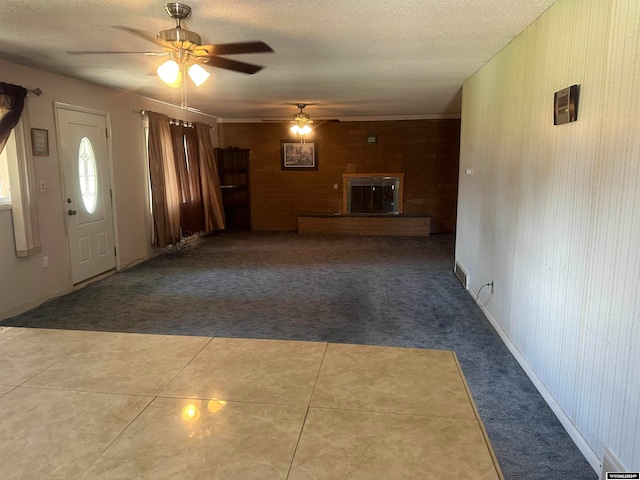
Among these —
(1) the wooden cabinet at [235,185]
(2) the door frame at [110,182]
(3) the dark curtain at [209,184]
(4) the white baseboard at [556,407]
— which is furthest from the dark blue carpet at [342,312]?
(1) the wooden cabinet at [235,185]

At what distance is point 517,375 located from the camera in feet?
9.45

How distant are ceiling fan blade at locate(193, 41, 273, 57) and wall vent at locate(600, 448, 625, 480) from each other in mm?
3089

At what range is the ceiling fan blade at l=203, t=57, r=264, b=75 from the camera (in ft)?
11.3

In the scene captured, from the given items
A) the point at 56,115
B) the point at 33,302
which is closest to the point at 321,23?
the point at 56,115

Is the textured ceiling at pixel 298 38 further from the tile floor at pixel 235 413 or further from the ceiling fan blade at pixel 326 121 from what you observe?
the ceiling fan blade at pixel 326 121

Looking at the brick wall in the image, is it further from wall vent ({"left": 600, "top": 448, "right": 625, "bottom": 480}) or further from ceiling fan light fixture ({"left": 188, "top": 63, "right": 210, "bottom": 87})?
wall vent ({"left": 600, "top": 448, "right": 625, "bottom": 480})

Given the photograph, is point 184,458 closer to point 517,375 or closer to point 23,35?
point 517,375

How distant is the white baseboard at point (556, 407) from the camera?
201 centimetres

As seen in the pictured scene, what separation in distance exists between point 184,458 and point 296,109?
7.17 metres

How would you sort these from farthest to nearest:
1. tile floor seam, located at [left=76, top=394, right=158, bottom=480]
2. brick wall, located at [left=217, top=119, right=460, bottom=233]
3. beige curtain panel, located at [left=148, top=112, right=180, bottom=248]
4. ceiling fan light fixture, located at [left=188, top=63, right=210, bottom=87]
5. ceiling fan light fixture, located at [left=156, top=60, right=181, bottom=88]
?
brick wall, located at [left=217, top=119, right=460, bottom=233]
beige curtain panel, located at [left=148, top=112, right=180, bottom=248]
ceiling fan light fixture, located at [left=188, top=63, right=210, bottom=87]
ceiling fan light fixture, located at [left=156, top=60, right=181, bottom=88]
tile floor seam, located at [left=76, top=394, right=158, bottom=480]

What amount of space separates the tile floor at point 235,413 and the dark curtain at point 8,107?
3.29 meters

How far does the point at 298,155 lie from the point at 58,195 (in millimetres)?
5165

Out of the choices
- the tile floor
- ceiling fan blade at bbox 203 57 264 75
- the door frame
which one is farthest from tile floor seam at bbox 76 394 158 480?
the door frame

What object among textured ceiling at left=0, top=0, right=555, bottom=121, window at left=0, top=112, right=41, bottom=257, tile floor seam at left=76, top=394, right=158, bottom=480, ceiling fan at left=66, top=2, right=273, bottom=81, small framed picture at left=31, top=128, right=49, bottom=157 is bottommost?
tile floor seam at left=76, top=394, right=158, bottom=480
